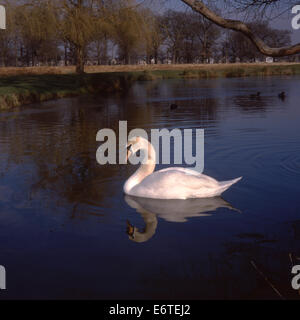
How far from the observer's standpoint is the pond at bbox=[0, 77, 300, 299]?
15.3 feet

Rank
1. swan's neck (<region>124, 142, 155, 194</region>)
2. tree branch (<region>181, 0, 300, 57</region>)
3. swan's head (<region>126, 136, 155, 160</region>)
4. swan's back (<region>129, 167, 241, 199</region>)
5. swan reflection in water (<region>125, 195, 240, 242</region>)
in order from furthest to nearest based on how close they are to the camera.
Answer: swan's head (<region>126, 136, 155, 160</region>), swan's neck (<region>124, 142, 155, 194</region>), swan's back (<region>129, 167, 241, 199</region>), swan reflection in water (<region>125, 195, 240, 242</region>), tree branch (<region>181, 0, 300, 57</region>)

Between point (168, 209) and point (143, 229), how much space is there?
35.5 inches

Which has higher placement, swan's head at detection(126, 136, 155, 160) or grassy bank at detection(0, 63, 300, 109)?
grassy bank at detection(0, 63, 300, 109)

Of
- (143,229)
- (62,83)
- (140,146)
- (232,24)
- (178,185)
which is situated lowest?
(143,229)

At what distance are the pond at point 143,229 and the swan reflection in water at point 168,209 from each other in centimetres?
2

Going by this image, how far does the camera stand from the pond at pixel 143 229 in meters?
4.66

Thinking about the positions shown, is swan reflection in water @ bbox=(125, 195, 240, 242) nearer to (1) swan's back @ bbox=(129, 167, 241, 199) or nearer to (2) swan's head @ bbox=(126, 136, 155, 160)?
(1) swan's back @ bbox=(129, 167, 241, 199)

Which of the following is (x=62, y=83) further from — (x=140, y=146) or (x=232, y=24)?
(x=232, y=24)

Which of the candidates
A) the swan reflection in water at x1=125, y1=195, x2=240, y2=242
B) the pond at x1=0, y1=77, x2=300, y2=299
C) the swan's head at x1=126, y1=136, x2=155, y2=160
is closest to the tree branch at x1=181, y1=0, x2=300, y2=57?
the pond at x1=0, y1=77, x2=300, y2=299

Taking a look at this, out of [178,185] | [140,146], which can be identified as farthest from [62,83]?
[178,185]

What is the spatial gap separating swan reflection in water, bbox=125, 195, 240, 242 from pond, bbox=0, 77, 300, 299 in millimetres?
15

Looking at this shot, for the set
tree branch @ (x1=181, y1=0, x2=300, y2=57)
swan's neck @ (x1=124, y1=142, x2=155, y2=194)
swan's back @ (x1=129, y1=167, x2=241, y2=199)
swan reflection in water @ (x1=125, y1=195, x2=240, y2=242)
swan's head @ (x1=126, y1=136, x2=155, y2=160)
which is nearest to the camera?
tree branch @ (x1=181, y1=0, x2=300, y2=57)

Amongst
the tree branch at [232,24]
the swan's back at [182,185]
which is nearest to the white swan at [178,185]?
the swan's back at [182,185]

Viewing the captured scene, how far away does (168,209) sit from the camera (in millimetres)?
6996
